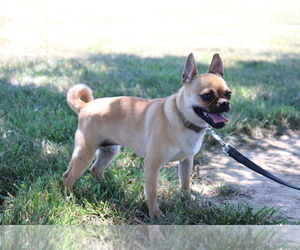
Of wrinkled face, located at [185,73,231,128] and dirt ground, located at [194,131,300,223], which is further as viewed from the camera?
dirt ground, located at [194,131,300,223]

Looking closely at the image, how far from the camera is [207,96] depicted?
3043 millimetres

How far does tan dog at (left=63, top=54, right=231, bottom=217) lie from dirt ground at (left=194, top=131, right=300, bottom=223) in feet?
1.97

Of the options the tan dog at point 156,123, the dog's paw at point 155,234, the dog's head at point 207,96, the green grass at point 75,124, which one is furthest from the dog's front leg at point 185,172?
the dog's paw at point 155,234

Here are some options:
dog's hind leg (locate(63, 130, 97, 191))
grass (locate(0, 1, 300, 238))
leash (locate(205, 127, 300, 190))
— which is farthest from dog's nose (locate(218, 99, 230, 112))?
dog's hind leg (locate(63, 130, 97, 191))

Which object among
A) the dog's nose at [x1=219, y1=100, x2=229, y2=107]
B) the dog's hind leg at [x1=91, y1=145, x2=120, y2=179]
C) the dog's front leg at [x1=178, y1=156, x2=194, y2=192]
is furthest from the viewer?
the dog's hind leg at [x1=91, y1=145, x2=120, y2=179]

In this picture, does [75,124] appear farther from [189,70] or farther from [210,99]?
[210,99]

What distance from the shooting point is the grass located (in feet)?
10.5

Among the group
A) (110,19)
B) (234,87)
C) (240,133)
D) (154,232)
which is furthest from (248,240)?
(110,19)

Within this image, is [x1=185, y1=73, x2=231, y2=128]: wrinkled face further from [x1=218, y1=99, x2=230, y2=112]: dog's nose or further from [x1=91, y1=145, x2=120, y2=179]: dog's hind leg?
[x1=91, y1=145, x2=120, y2=179]: dog's hind leg

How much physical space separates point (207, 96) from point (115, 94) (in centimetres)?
344

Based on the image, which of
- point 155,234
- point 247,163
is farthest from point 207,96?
point 155,234

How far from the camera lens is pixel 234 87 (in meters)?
7.19

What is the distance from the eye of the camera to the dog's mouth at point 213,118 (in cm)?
299

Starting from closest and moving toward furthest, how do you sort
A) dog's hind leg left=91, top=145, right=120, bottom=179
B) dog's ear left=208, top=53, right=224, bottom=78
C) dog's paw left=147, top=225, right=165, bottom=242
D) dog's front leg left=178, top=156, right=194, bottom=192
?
1. dog's paw left=147, top=225, right=165, bottom=242
2. dog's ear left=208, top=53, right=224, bottom=78
3. dog's front leg left=178, top=156, right=194, bottom=192
4. dog's hind leg left=91, top=145, right=120, bottom=179
